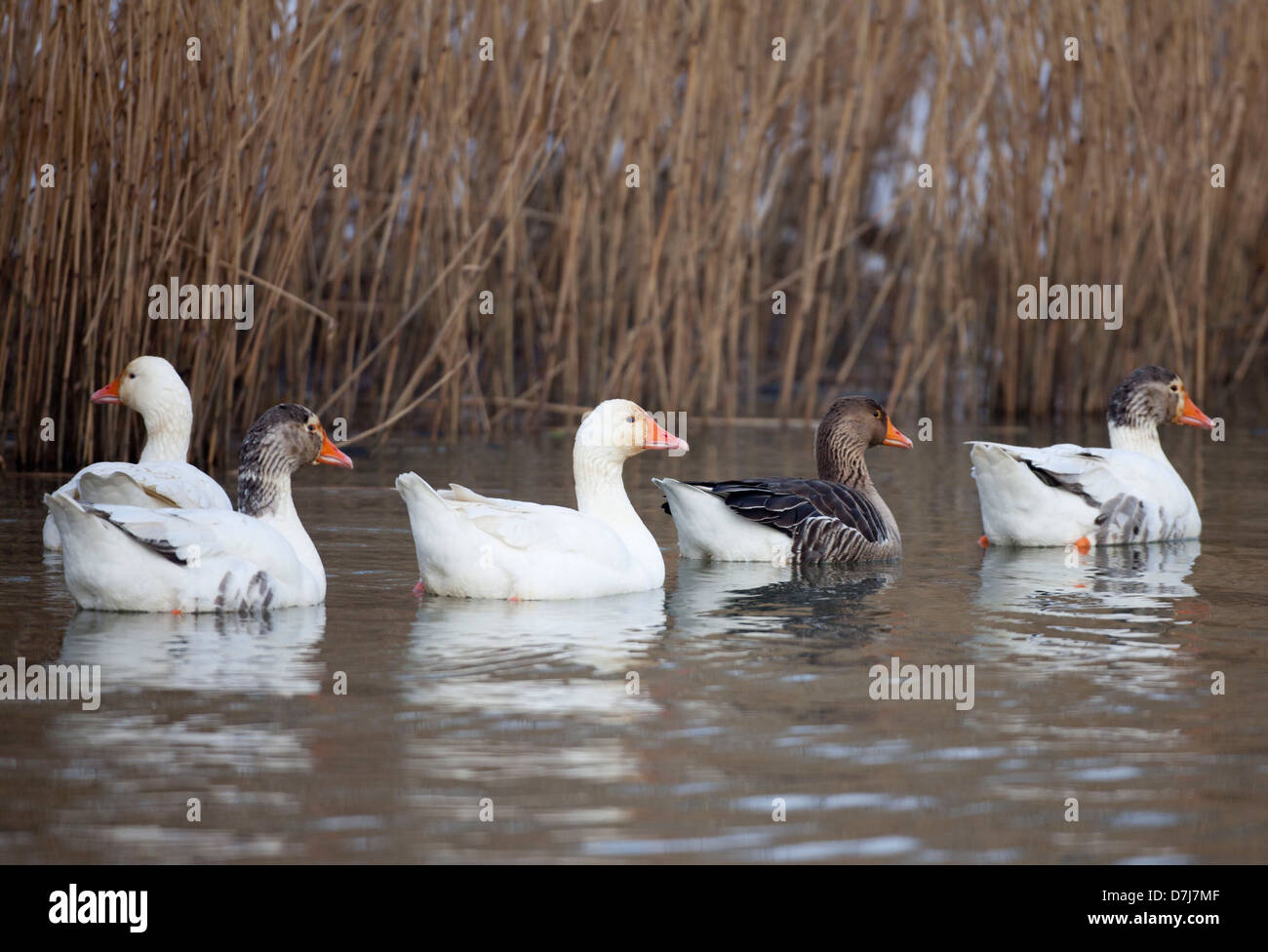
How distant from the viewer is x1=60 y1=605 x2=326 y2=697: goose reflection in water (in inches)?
264

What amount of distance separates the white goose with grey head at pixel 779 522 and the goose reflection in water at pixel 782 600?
9 centimetres

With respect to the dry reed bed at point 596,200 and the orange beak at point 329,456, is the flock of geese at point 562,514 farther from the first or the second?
the dry reed bed at point 596,200

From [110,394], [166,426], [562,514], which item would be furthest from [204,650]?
[110,394]

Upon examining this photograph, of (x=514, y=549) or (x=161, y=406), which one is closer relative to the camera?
(x=514, y=549)

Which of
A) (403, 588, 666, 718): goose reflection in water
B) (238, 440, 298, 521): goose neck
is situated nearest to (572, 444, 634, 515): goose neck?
(403, 588, 666, 718): goose reflection in water

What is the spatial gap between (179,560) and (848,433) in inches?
181

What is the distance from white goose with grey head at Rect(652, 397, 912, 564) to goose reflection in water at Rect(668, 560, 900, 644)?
0.28 ft

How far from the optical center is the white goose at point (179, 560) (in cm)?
771

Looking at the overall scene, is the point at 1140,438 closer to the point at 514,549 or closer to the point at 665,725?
the point at 514,549

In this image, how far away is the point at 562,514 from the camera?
336 inches

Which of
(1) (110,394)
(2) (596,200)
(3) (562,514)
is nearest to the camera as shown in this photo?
(3) (562,514)

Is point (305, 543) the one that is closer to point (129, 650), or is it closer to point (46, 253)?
point (129, 650)

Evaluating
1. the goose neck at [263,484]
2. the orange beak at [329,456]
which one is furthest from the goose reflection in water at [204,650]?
the orange beak at [329,456]
